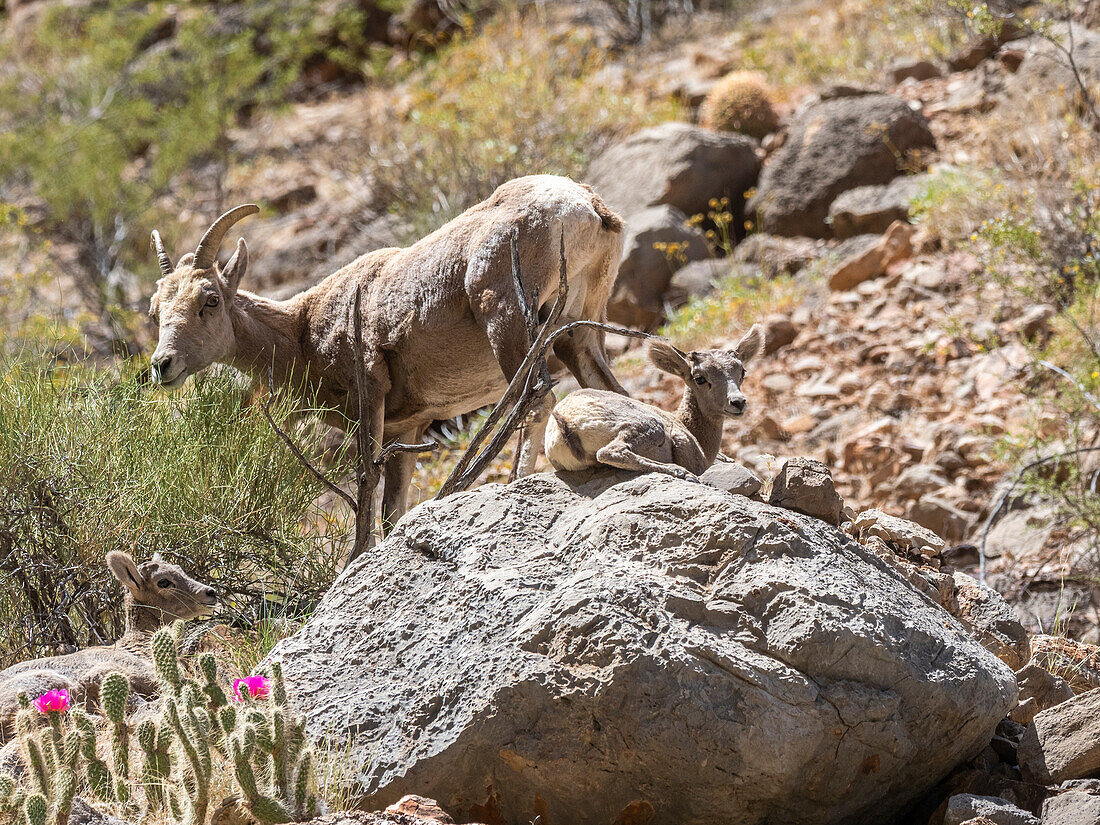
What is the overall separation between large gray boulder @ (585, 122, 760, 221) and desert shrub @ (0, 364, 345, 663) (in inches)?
338

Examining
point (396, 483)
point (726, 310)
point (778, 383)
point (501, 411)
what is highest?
point (501, 411)

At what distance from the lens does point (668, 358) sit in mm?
4500

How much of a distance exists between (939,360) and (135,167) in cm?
1978

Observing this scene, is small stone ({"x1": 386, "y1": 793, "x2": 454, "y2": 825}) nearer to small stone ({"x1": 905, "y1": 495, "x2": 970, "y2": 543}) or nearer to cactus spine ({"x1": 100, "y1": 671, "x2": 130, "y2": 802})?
cactus spine ({"x1": 100, "y1": 671, "x2": 130, "y2": 802})

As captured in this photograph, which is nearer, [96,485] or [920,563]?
[920,563]

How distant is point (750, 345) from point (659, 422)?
0.69m

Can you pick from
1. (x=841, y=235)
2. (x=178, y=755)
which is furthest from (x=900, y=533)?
(x=841, y=235)

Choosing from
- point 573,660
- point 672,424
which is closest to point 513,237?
point 672,424

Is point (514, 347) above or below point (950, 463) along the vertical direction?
above

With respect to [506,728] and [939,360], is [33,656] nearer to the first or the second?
[506,728]

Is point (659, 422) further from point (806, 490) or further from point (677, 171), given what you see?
point (677, 171)

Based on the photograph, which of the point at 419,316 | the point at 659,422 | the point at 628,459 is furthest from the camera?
the point at 419,316

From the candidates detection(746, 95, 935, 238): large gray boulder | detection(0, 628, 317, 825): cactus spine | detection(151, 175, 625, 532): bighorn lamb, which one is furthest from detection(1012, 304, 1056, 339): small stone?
detection(0, 628, 317, 825): cactus spine

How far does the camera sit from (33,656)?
546cm
